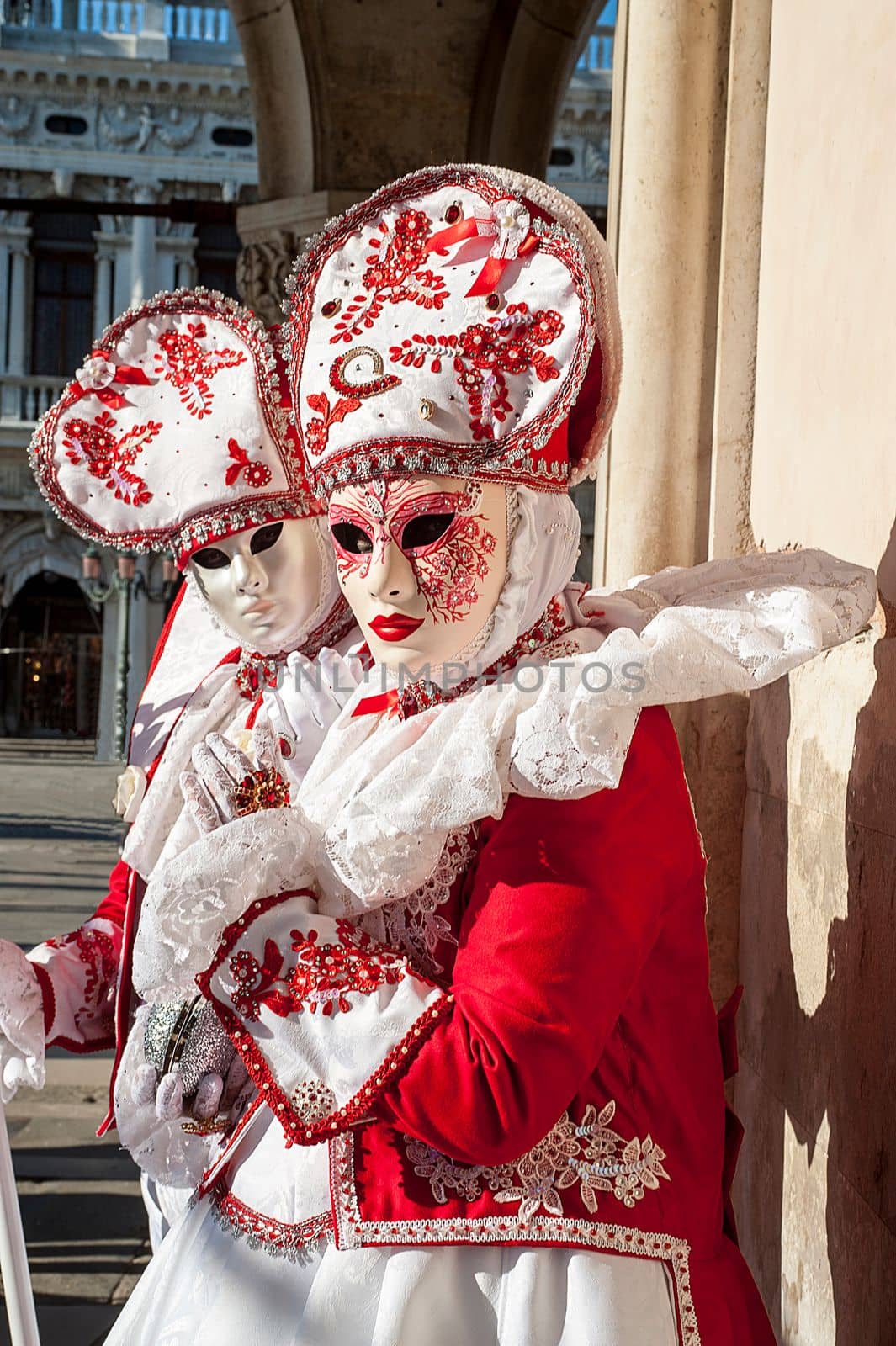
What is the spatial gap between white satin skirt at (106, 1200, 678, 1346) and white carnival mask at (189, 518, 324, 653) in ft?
2.87

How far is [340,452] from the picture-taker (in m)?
1.52

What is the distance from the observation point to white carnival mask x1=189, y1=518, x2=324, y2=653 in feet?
6.59

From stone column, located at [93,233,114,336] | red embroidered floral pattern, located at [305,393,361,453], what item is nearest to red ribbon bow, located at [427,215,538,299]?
red embroidered floral pattern, located at [305,393,361,453]

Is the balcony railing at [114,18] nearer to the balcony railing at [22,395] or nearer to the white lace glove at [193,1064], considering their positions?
the balcony railing at [22,395]

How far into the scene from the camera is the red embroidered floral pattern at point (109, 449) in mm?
2033

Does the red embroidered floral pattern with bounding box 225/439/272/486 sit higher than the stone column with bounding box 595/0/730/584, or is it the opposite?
the stone column with bounding box 595/0/730/584

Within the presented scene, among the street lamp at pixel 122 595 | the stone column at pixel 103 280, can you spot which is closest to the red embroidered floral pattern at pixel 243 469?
the street lamp at pixel 122 595

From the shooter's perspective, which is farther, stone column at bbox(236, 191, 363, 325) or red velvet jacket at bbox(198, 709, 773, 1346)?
stone column at bbox(236, 191, 363, 325)

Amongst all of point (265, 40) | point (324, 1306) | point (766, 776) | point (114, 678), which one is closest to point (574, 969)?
point (324, 1306)

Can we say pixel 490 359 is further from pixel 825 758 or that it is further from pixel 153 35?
pixel 153 35

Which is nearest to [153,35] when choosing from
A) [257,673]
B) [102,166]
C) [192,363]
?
[102,166]

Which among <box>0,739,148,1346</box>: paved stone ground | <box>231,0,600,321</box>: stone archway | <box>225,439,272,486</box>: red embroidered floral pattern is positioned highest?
<box>231,0,600,321</box>: stone archway

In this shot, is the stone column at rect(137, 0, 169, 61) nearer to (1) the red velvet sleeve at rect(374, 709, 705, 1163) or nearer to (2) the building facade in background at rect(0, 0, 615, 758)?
(2) the building facade in background at rect(0, 0, 615, 758)

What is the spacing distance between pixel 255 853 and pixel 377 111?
14.0 ft
